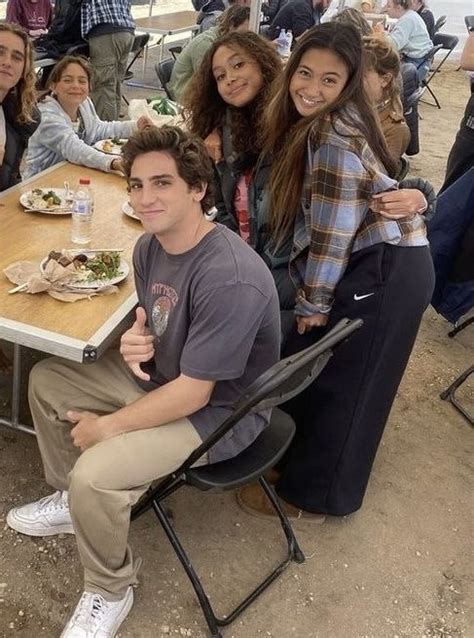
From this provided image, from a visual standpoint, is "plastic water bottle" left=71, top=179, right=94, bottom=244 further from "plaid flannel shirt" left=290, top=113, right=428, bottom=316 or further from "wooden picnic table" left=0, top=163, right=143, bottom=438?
"plaid flannel shirt" left=290, top=113, right=428, bottom=316

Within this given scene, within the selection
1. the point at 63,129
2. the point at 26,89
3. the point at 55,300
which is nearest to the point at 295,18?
the point at 63,129

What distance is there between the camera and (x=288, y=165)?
74.7 inches

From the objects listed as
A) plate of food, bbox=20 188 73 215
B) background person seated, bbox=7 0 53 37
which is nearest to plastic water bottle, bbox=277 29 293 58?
background person seated, bbox=7 0 53 37

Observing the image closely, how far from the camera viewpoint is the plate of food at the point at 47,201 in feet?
8.01

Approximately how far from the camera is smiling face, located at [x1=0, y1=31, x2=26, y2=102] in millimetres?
2666

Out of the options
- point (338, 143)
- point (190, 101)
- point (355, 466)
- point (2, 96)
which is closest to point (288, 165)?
point (338, 143)

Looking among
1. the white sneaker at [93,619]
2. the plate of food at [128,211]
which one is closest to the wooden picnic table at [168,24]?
the plate of food at [128,211]

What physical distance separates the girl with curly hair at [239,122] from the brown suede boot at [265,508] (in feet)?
2.45

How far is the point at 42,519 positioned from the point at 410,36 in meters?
6.79

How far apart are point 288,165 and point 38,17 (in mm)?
4673

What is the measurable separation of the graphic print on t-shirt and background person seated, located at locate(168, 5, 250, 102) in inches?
107

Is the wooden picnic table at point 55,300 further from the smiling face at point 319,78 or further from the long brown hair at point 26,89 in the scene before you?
the smiling face at point 319,78

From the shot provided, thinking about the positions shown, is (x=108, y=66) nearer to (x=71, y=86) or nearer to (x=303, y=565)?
(x=71, y=86)

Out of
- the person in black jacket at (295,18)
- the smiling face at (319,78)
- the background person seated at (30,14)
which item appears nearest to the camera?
the smiling face at (319,78)
